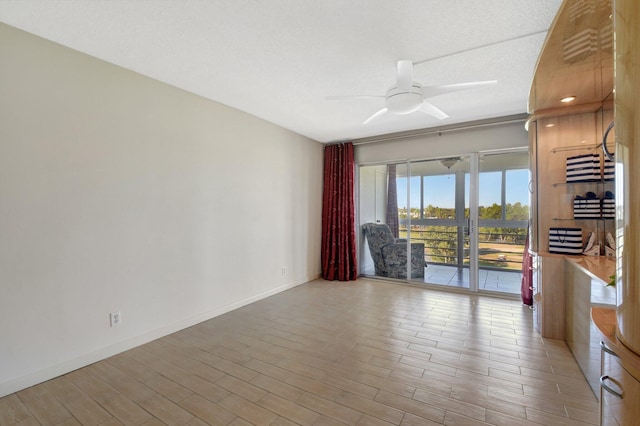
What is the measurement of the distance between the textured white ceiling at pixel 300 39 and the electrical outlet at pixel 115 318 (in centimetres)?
218

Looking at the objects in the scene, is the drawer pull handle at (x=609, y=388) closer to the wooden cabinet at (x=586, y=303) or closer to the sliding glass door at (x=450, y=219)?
the wooden cabinet at (x=586, y=303)

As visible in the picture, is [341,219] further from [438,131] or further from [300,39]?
[300,39]

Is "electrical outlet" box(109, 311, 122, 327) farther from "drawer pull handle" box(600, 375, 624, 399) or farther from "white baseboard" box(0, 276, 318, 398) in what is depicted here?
"drawer pull handle" box(600, 375, 624, 399)

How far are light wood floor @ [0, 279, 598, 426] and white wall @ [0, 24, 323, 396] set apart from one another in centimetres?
29

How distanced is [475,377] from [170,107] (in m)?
3.63

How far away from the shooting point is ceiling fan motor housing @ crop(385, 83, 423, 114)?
2344 mm

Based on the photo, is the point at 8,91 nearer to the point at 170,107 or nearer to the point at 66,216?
the point at 66,216

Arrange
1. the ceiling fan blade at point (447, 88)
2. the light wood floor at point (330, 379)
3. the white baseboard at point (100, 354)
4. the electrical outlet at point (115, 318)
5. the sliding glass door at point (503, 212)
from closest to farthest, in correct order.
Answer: the light wood floor at point (330, 379), the white baseboard at point (100, 354), the ceiling fan blade at point (447, 88), the electrical outlet at point (115, 318), the sliding glass door at point (503, 212)

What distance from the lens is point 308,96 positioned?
3.21 meters

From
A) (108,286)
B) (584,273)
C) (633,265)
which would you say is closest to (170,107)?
(108,286)

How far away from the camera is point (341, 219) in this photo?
16.9 ft

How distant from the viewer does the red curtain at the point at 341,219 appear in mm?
5137

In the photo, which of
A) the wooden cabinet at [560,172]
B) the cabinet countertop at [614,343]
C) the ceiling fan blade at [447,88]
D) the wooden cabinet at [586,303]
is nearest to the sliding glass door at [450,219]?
the wooden cabinet at [560,172]

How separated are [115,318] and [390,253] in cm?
400
